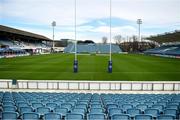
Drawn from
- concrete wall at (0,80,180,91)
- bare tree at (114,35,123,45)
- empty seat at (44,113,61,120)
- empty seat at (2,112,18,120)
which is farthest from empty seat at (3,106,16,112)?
bare tree at (114,35,123,45)

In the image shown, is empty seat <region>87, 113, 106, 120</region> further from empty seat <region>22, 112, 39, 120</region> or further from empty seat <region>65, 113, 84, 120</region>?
empty seat <region>22, 112, 39, 120</region>

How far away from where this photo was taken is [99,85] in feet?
81.0

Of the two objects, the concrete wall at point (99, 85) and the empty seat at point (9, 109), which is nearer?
the empty seat at point (9, 109)

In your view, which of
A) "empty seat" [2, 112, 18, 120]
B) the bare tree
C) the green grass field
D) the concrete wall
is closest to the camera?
"empty seat" [2, 112, 18, 120]

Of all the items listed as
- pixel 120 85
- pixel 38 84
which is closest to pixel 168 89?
pixel 120 85

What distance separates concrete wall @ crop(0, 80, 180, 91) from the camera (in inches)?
960

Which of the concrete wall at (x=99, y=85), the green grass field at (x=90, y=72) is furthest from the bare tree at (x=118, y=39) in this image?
the concrete wall at (x=99, y=85)

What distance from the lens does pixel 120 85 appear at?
2444 centimetres

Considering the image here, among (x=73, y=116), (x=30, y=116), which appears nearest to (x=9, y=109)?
(x=30, y=116)

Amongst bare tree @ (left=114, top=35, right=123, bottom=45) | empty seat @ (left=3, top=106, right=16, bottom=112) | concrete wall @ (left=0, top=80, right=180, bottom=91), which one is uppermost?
bare tree @ (left=114, top=35, right=123, bottom=45)

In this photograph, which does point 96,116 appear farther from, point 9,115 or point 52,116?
point 9,115

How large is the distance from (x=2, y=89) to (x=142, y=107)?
16070 mm

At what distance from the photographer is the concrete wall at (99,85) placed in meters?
24.4

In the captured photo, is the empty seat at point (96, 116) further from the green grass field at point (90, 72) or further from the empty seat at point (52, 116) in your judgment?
the green grass field at point (90, 72)
